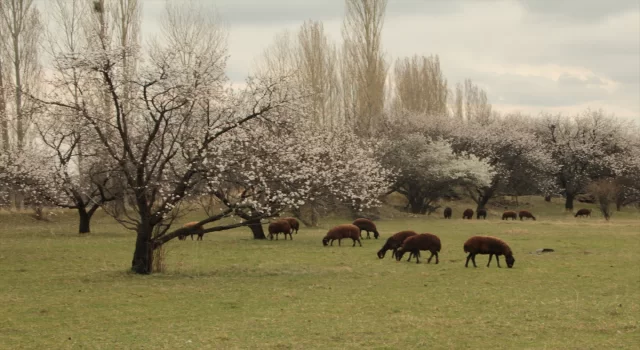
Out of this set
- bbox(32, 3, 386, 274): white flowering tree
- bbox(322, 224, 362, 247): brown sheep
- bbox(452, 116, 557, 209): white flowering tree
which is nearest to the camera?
bbox(32, 3, 386, 274): white flowering tree

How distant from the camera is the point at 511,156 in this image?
240ft

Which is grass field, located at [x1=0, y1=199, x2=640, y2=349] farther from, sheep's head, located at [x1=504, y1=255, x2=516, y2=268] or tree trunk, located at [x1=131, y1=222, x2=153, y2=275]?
sheep's head, located at [x1=504, y1=255, x2=516, y2=268]

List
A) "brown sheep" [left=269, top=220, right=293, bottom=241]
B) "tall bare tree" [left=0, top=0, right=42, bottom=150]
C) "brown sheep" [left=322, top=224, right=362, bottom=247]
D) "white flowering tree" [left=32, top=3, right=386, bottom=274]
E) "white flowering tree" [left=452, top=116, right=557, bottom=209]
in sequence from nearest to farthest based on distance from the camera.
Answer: "white flowering tree" [left=32, top=3, right=386, bottom=274]
"brown sheep" [left=322, top=224, right=362, bottom=247]
"brown sheep" [left=269, top=220, right=293, bottom=241]
"tall bare tree" [left=0, top=0, right=42, bottom=150]
"white flowering tree" [left=452, top=116, right=557, bottom=209]

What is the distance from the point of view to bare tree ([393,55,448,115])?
7688 cm

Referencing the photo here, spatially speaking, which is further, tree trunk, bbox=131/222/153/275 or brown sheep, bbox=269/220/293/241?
brown sheep, bbox=269/220/293/241

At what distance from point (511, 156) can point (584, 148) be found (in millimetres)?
8700

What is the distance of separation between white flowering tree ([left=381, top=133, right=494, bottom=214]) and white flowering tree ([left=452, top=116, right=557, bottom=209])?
24.1ft

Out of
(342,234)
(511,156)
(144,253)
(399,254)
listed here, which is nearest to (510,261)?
(399,254)

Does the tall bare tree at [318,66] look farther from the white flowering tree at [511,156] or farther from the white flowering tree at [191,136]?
the white flowering tree at [191,136]

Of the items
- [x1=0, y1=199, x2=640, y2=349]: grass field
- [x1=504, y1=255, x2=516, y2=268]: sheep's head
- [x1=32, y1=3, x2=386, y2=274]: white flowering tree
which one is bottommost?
[x1=0, y1=199, x2=640, y2=349]: grass field

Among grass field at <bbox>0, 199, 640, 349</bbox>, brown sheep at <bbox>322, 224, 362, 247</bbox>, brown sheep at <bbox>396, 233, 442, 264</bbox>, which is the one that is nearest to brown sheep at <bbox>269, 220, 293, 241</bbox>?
brown sheep at <bbox>322, 224, 362, 247</bbox>

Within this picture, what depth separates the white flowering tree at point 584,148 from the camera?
7438 cm

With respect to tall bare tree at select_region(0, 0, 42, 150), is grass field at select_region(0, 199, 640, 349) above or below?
below

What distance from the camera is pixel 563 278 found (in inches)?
787
